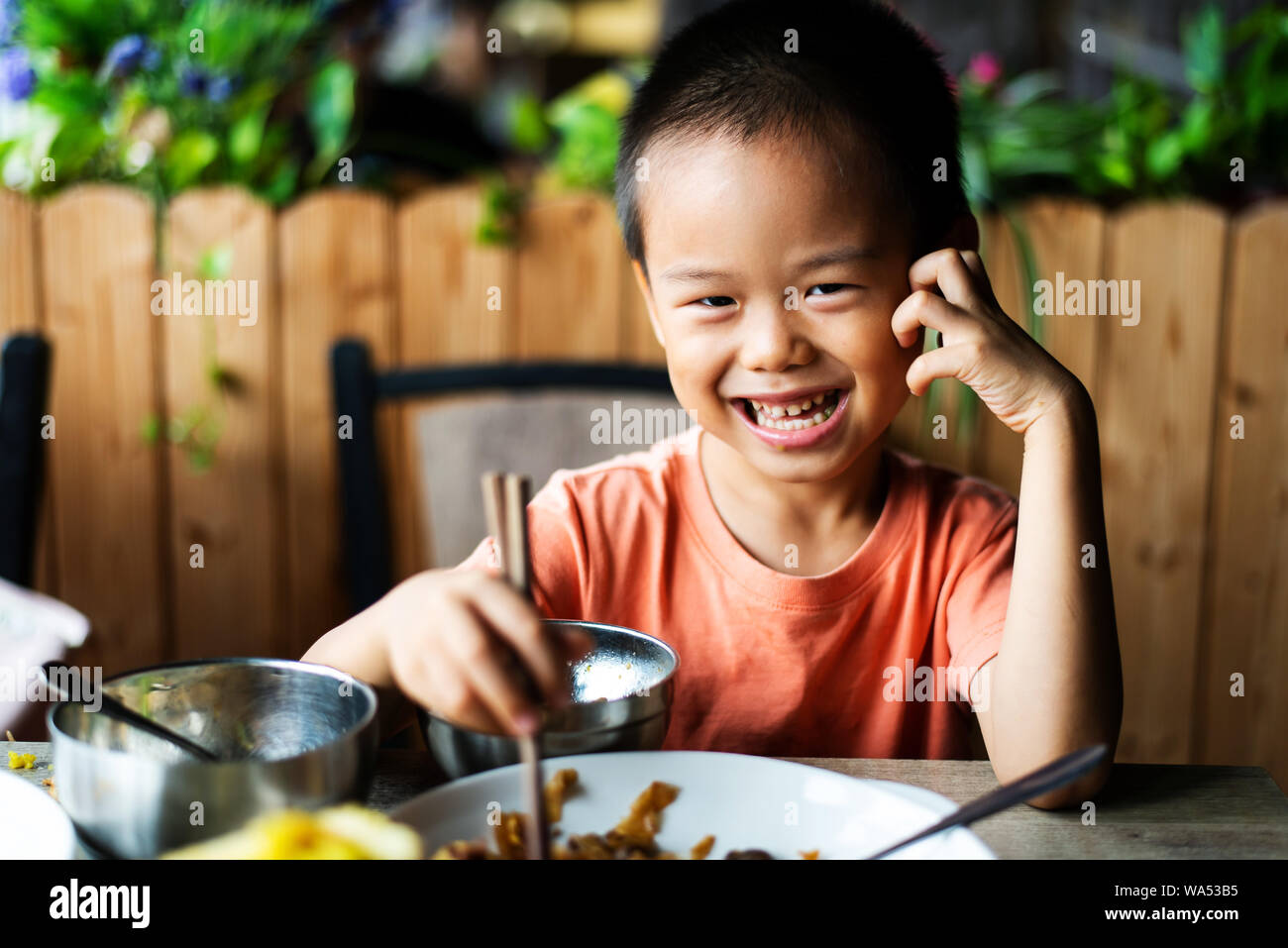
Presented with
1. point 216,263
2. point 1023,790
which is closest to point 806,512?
point 1023,790

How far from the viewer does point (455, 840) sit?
0.64 metres

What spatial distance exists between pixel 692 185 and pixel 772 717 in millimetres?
496

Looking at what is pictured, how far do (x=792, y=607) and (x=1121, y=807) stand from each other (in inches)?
15.3

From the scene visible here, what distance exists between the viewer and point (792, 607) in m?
1.08

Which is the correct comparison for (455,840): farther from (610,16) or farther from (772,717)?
(610,16)

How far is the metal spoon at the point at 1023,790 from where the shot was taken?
2.01 ft

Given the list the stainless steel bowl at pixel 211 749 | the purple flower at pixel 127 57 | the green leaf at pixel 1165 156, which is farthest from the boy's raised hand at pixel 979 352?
the purple flower at pixel 127 57

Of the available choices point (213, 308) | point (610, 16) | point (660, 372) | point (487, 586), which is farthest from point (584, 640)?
point (610, 16)

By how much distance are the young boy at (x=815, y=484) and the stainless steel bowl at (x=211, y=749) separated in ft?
0.19

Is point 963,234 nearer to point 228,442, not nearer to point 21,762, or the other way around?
point 21,762

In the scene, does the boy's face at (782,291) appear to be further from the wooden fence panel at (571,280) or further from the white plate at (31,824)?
the wooden fence panel at (571,280)

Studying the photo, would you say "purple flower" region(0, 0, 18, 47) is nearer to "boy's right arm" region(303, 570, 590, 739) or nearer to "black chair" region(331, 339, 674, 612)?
"black chair" region(331, 339, 674, 612)

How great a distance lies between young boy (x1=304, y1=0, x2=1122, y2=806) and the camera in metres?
0.85

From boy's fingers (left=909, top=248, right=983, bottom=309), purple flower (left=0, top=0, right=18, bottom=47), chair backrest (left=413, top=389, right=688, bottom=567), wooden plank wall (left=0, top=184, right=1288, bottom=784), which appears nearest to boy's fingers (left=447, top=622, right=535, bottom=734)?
boy's fingers (left=909, top=248, right=983, bottom=309)
